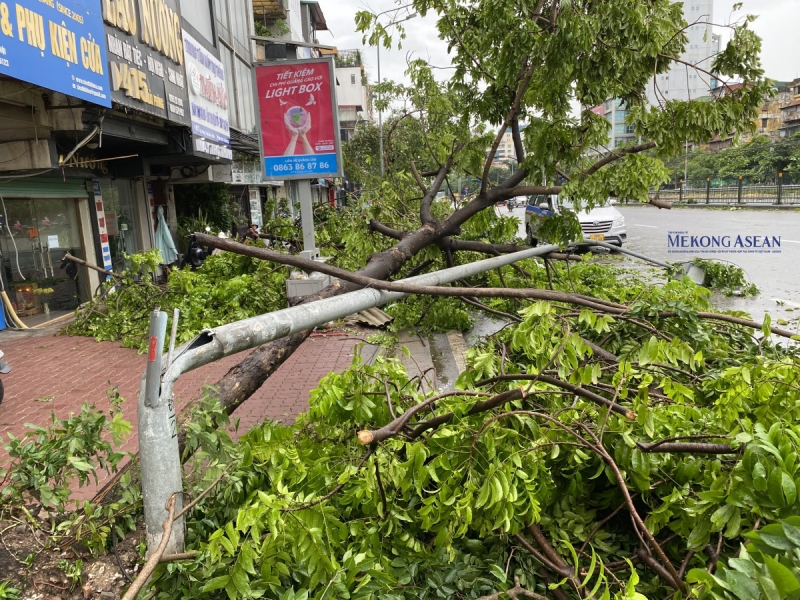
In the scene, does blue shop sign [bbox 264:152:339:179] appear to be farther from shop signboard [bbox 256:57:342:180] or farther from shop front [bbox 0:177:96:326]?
shop front [bbox 0:177:96:326]

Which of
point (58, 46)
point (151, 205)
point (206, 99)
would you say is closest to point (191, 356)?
point (58, 46)

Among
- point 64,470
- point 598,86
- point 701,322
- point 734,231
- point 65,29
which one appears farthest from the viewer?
point 734,231

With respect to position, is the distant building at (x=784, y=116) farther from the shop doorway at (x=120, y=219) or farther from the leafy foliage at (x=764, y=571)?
the leafy foliage at (x=764, y=571)

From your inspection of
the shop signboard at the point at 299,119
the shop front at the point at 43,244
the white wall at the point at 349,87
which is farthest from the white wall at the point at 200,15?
the white wall at the point at 349,87

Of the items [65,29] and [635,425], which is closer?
[635,425]

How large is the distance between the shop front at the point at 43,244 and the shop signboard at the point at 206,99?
2.58m

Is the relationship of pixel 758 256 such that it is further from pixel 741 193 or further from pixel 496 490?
pixel 741 193

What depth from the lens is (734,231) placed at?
59.3 feet

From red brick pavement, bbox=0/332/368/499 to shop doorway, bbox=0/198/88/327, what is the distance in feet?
3.30

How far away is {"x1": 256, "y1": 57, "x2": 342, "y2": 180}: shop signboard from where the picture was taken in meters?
7.70

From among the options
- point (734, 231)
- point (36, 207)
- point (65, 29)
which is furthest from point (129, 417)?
point (734, 231)

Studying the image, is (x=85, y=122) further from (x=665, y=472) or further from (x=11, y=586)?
(x=665, y=472)

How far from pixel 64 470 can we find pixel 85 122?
7.94 metres

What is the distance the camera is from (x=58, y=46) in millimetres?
6504
